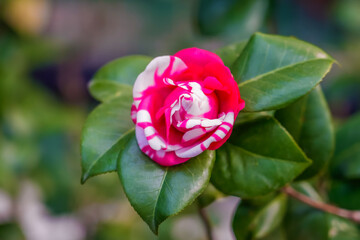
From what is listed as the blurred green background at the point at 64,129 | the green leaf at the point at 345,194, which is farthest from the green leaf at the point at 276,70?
the blurred green background at the point at 64,129

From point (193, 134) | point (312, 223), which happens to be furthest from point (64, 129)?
point (193, 134)

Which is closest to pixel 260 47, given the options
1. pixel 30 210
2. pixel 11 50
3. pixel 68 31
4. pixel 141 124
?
pixel 141 124

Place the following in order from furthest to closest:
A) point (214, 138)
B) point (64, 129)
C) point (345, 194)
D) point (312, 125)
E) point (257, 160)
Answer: point (64, 129) < point (345, 194) < point (312, 125) < point (257, 160) < point (214, 138)

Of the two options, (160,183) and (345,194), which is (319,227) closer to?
(345,194)

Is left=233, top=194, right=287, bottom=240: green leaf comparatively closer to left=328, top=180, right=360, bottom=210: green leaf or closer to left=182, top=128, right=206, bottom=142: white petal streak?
left=328, top=180, right=360, bottom=210: green leaf

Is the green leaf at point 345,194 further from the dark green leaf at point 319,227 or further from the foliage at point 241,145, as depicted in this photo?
the foliage at point 241,145

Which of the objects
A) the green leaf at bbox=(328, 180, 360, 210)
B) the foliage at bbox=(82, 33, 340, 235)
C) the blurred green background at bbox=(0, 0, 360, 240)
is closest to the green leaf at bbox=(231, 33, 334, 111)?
the foliage at bbox=(82, 33, 340, 235)
